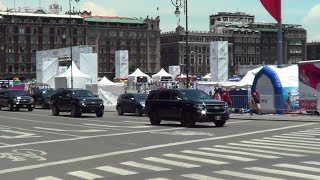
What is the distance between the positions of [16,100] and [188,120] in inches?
967

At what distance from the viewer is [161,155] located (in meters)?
14.6

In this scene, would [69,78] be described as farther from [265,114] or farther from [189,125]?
[189,125]

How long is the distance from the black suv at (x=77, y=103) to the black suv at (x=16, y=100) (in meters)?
8.35

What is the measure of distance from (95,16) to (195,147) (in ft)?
575

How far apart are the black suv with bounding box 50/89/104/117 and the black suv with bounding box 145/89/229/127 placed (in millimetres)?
8723

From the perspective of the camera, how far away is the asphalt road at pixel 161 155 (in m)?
11.4

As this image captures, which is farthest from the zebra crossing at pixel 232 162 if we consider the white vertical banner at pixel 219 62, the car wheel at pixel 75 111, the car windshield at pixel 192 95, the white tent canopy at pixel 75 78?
the white tent canopy at pixel 75 78

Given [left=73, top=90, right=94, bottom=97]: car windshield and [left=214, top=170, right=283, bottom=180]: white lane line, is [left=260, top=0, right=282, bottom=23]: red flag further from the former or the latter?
[left=214, top=170, right=283, bottom=180]: white lane line

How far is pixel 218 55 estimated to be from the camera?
176 feet

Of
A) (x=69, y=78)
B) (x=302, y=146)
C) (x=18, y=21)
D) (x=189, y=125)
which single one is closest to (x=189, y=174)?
(x=302, y=146)

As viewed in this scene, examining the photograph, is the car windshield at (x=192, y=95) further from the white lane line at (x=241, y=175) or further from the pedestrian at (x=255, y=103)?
the white lane line at (x=241, y=175)

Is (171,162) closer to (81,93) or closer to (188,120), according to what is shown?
(188,120)

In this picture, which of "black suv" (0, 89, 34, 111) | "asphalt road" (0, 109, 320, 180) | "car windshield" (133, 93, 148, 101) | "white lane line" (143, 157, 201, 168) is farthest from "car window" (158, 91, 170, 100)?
"black suv" (0, 89, 34, 111)

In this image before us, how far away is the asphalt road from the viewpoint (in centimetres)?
1137
